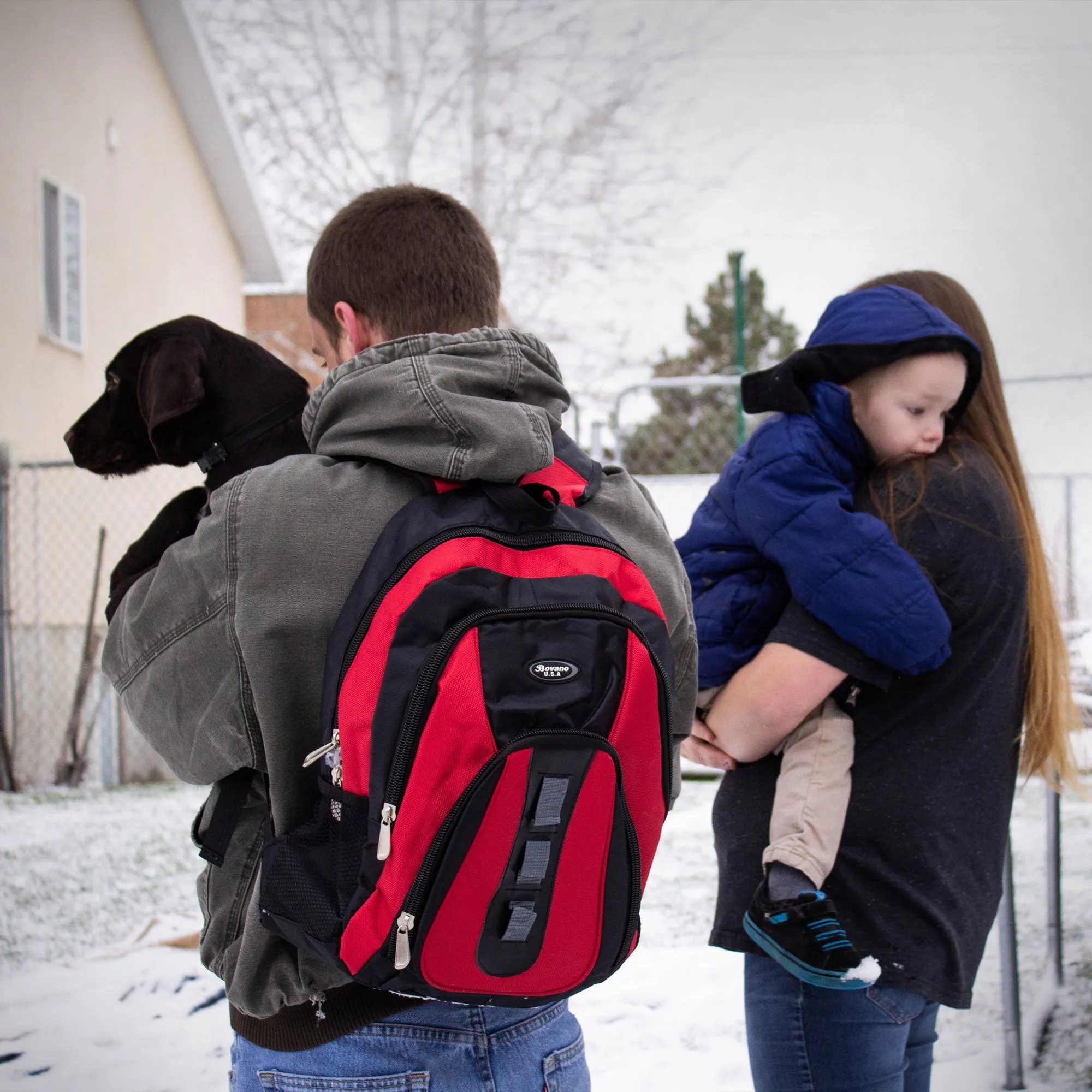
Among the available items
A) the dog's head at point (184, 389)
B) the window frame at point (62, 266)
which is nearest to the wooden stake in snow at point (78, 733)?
the window frame at point (62, 266)

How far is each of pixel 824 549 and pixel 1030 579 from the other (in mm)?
299

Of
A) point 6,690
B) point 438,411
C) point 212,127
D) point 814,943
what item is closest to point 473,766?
point 438,411

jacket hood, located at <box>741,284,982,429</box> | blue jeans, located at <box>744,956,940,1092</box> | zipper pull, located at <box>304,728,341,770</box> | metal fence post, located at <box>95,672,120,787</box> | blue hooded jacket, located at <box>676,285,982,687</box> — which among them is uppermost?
jacket hood, located at <box>741,284,982,429</box>

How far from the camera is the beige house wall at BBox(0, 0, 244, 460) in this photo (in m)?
5.16

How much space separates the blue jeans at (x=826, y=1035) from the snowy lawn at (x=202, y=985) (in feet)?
4.25

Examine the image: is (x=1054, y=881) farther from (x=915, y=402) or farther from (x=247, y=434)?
(x=247, y=434)

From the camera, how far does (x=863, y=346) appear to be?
126 cm

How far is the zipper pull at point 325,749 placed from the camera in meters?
0.77

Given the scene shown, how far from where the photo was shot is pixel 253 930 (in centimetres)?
82

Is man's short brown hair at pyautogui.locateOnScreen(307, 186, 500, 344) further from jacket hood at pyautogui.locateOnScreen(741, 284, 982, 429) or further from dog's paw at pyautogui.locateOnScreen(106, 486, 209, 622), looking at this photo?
jacket hood at pyautogui.locateOnScreen(741, 284, 982, 429)

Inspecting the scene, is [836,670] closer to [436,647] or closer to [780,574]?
[780,574]

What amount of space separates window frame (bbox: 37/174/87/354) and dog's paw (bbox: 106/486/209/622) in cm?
483

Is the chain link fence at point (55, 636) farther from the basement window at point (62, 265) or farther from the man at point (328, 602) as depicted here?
the man at point (328, 602)

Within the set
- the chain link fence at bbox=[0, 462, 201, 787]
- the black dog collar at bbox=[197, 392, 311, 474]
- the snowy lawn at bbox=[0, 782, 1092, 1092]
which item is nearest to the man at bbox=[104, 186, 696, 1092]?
the black dog collar at bbox=[197, 392, 311, 474]
